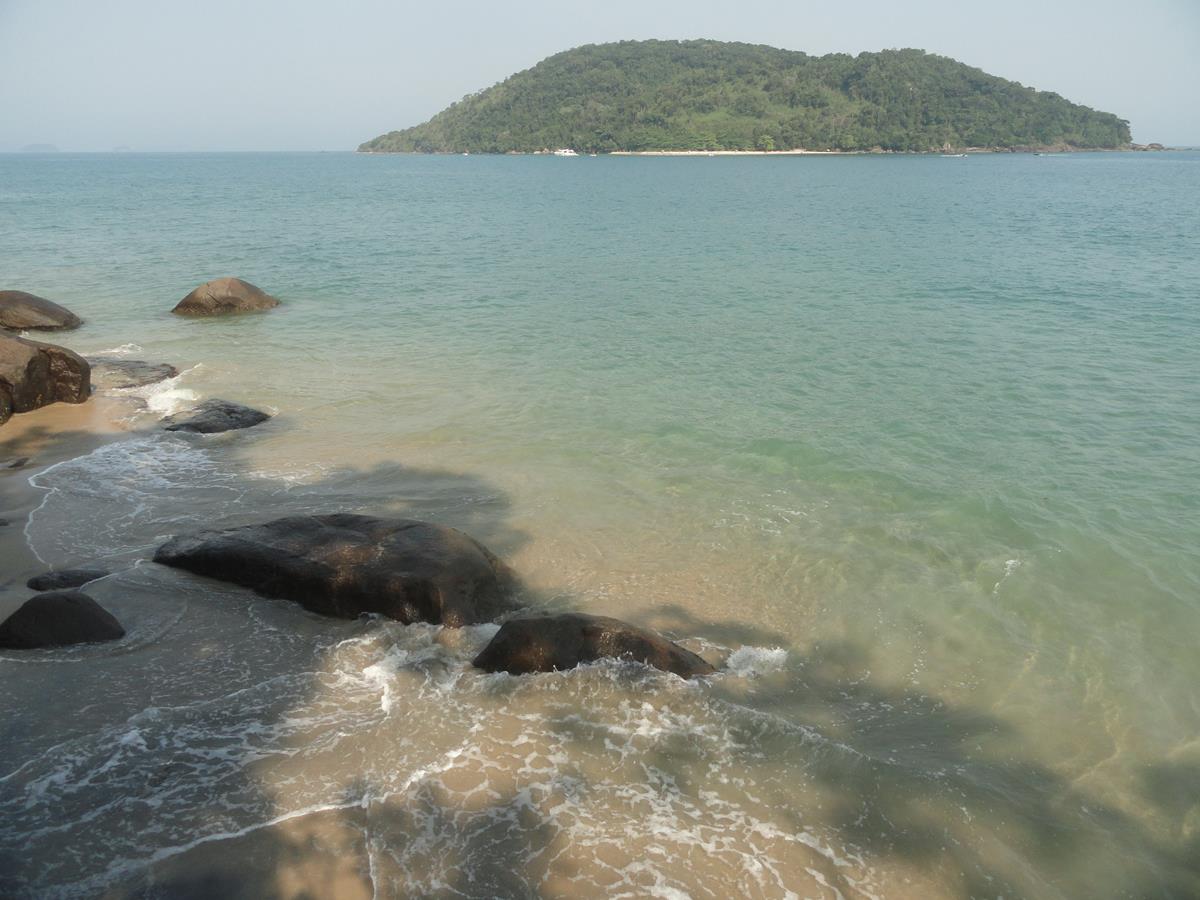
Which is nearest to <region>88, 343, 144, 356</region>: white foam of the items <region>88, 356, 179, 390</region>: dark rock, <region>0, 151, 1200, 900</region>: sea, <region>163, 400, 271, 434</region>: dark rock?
<region>0, 151, 1200, 900</region>: sea

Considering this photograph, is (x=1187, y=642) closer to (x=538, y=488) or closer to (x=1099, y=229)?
(x=538, y=488)

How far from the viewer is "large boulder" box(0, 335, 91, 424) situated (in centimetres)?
1484

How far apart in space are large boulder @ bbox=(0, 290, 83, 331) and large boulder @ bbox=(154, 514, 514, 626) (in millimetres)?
16647

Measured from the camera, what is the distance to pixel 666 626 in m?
8.70

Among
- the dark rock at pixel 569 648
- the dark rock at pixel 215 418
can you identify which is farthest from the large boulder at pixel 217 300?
the dark rock at pixel 569 648

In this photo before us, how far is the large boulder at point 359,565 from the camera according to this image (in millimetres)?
8453

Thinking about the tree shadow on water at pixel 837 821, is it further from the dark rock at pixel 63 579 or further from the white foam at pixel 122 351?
the white foam at pixel 122 351

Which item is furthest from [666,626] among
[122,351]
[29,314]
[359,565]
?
[29,314]

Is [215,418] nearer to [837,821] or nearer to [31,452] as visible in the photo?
[31,452]

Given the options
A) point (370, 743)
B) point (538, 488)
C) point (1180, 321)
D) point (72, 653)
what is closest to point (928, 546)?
point (538, 488)

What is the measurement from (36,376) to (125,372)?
2.73 metres

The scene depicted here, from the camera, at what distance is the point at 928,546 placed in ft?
34.2

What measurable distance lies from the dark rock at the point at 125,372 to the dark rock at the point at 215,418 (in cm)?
299

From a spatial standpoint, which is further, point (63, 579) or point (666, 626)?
point (63, 579)
